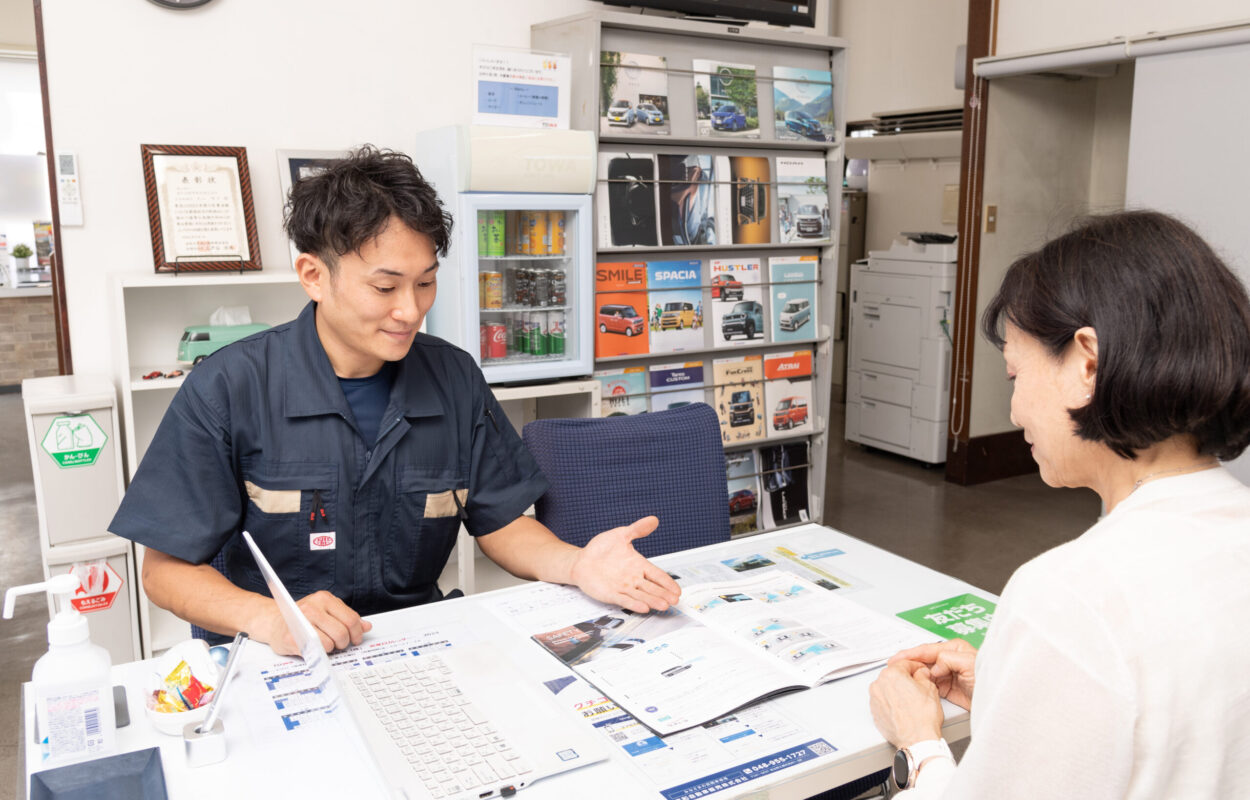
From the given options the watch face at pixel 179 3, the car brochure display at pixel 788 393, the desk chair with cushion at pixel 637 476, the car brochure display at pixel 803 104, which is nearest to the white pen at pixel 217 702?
the desk chair with cushion at pixel 637 476

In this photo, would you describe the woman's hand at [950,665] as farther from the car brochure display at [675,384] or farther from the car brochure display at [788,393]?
the car brochure display at [788,393]

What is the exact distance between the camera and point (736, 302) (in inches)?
163

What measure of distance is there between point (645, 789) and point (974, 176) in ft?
15.6

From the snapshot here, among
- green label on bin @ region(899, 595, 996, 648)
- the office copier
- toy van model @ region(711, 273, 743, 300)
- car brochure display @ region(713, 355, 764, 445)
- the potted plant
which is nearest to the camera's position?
green label on bin @ region(899, 595, 996, 648)

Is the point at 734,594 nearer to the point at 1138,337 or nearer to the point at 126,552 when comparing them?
the point at 1138,337

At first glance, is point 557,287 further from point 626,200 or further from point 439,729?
point 439,729

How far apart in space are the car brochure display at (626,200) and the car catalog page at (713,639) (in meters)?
2.17

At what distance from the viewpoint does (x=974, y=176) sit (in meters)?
5.17

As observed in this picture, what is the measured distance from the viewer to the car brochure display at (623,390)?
3832mm

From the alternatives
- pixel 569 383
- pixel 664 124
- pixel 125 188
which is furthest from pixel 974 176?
pixel 125 188

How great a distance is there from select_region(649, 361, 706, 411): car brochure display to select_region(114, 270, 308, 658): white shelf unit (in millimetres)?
1418

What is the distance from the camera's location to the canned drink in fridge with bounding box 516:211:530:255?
3482mm

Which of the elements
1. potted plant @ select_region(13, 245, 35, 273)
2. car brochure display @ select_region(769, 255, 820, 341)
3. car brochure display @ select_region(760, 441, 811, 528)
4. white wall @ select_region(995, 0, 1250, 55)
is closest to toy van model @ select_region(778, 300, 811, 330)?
car brochure display @ select_region(769, 255, 820, 341)

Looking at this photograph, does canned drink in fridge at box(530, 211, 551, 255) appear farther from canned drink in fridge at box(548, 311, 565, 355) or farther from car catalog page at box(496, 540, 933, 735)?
car catalog page at box(496, 540, 933, 735)
